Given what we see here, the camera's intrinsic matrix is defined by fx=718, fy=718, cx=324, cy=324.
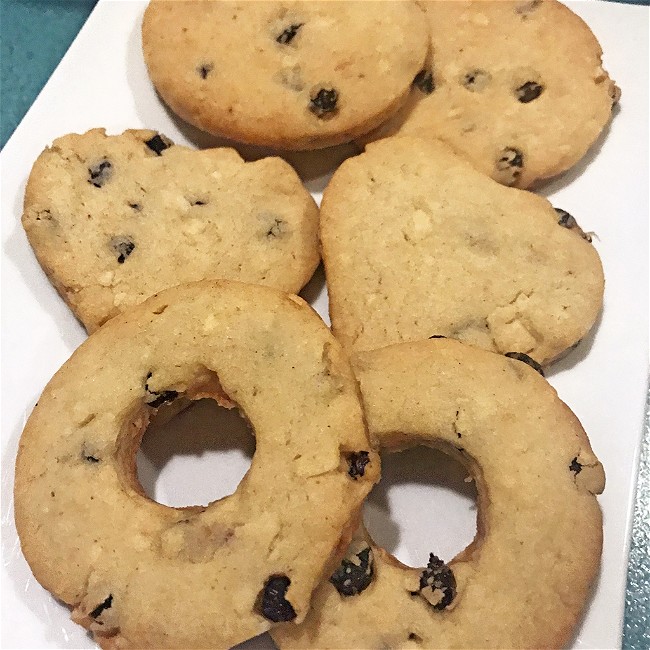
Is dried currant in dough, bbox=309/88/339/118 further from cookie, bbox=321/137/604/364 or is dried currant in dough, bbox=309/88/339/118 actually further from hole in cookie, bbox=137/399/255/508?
hole in cookie, bbox=137/399/255/508

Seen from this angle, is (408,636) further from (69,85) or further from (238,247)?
(69,85)

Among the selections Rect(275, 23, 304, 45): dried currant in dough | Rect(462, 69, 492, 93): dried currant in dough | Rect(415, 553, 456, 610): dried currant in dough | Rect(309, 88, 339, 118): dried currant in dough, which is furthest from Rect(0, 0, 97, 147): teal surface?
Rect(415, 553, 456, 610): dried currant in dough

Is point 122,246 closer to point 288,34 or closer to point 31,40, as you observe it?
point 288,34

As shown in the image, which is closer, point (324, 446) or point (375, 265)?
point (324, 446)

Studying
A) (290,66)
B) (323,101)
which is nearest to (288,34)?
(290,66)

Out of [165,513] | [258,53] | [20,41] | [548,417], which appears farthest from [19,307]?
[548,417]
